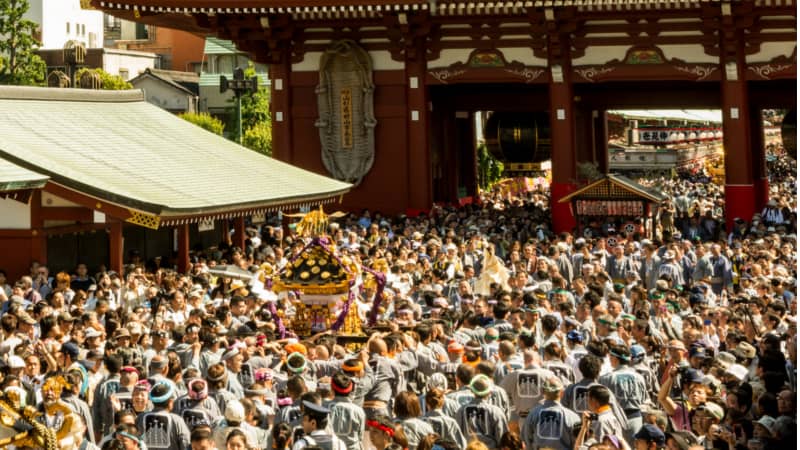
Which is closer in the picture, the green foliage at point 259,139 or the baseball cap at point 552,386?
the baseball cap at point 552,386

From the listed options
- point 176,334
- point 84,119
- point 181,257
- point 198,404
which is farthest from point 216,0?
point 198,404

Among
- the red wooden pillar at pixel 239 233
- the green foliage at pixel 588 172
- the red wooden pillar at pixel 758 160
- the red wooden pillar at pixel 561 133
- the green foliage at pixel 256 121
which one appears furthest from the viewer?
the green foliage at pixel 256 121

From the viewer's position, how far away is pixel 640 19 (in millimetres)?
31047

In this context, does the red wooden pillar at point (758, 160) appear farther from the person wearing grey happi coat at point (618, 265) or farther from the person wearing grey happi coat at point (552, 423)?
the person wearing grey happi coat at point (552, 423)

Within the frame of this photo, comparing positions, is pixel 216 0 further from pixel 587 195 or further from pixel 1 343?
pixel 1 343

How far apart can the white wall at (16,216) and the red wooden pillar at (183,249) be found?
3235 mm

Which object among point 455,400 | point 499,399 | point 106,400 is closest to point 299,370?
point 455,400

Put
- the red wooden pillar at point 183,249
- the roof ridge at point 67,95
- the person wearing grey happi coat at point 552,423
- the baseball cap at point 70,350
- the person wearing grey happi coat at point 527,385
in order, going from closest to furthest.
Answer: the person wearing grey happi coat at point 552,423
the person wearing grey happi coat at point 527,385
the baseball cap at point 70,350
the red wooden pillar at point 183,249
the roof ridge at point 67,95

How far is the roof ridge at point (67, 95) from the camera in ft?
82.0

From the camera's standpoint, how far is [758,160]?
121 feet

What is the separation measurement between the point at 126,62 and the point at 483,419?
7360cm

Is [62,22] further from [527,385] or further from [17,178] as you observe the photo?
[527,385]

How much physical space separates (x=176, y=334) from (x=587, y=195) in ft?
54.8

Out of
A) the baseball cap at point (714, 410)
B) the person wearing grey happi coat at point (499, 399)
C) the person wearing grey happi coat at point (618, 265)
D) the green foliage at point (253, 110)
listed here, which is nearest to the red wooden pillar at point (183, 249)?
the person wearing grey happi coat at point (618, 265)
